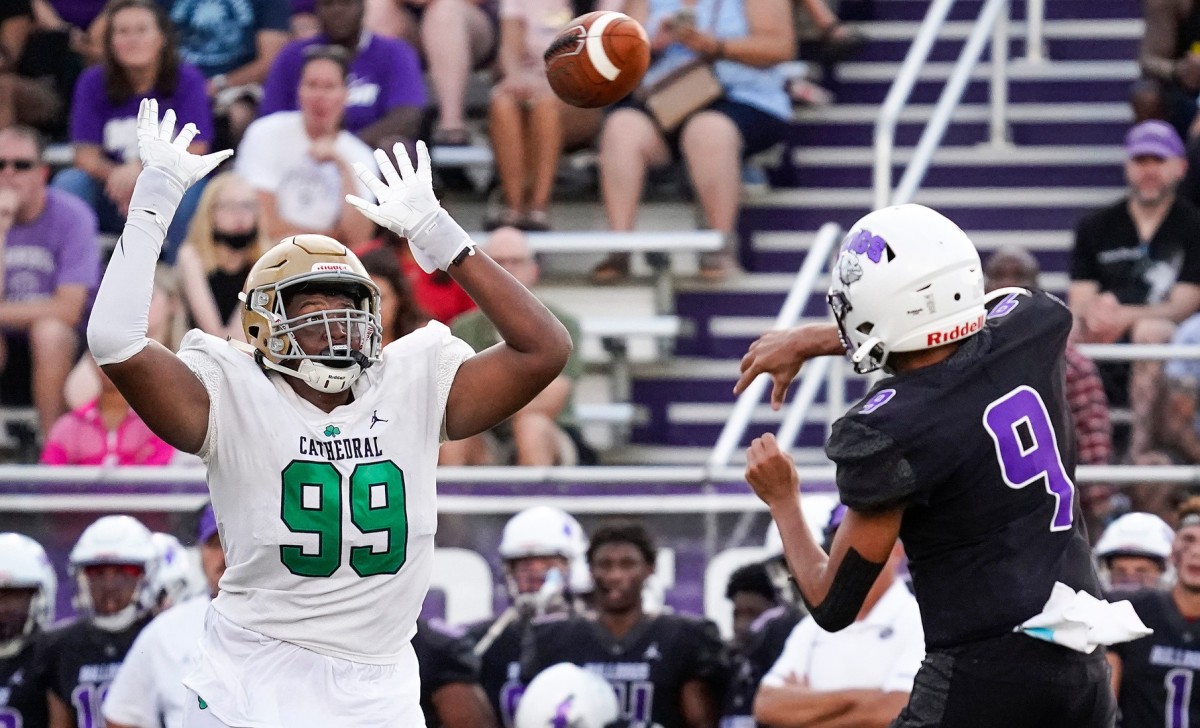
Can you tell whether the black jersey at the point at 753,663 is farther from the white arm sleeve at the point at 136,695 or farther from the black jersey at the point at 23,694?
the black jersey at the point at 23,694

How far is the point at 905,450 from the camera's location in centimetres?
405

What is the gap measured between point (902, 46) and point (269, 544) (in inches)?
287

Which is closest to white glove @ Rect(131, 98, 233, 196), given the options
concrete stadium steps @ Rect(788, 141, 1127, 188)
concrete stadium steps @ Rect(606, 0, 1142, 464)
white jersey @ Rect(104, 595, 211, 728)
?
white jersey @ Rect(104, 595, 211, 728)

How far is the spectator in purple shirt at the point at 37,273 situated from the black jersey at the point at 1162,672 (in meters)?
4.74

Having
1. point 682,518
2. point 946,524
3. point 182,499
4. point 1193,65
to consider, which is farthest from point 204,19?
point 946,524

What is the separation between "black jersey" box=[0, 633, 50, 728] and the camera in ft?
24.7

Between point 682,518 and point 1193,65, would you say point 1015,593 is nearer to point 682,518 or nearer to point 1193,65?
point 682,518

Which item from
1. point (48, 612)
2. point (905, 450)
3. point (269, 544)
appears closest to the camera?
point (905, 450)

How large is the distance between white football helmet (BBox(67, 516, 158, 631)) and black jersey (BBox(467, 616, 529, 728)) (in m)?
1.23

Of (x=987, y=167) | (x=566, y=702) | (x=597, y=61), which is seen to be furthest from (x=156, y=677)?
(x=987, y=167)

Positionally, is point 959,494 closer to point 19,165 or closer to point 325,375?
point 325,375

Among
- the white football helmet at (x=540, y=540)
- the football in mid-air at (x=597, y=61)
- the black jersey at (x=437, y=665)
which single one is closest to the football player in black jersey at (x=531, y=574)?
the white football helmet at (x=540, y=540)

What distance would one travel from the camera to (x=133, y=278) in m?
4.30

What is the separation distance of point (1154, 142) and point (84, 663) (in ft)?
16.7
